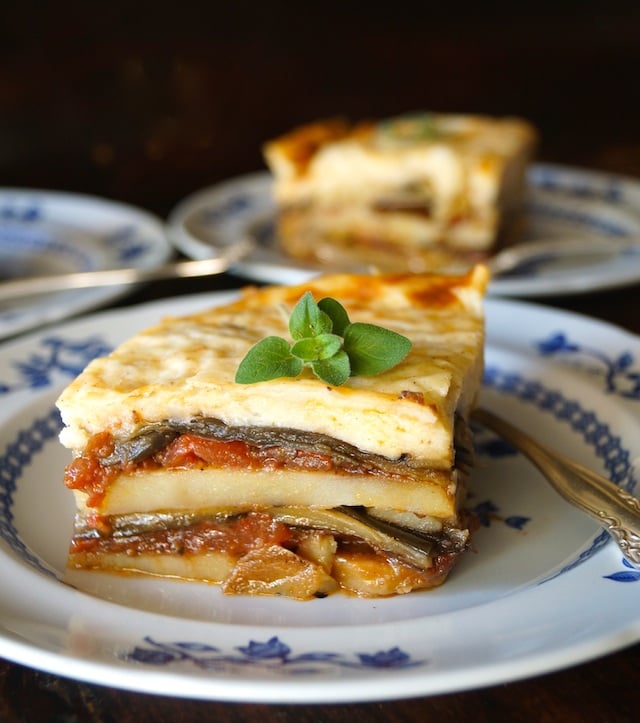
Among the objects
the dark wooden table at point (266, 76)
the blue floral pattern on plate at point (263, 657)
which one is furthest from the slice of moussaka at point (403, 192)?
the blue floral pattern on plate at point (263, 657)

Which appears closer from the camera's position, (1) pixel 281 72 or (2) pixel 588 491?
(2) pixel 588 491

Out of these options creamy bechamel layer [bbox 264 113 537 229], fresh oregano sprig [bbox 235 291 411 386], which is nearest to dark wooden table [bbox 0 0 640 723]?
creamy bechamel layer [bbox 264 113 537 229]

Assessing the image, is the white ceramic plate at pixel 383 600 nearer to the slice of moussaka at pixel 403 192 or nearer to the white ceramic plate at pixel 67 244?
the white ceramic plate at pixel 67 244

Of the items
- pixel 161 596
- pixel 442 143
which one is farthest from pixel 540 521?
pixel 442 143

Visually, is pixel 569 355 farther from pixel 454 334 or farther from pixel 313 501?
pixel 313 501

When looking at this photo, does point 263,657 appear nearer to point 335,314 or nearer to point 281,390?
point 281,390

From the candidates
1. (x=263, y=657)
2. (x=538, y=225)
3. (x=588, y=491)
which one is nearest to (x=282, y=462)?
(x=263, y=657)

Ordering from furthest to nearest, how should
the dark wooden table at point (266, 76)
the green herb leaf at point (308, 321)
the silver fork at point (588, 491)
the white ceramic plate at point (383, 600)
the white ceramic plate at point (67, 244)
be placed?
1. the dark wooden table at point (266, 76)
2. the white ceramic plate at point (67, 244)
3. the green herb leaf at point (308, 321)
4. the silver fork at point (588, 491)
5. the white ceramic plate at point (383, 600)

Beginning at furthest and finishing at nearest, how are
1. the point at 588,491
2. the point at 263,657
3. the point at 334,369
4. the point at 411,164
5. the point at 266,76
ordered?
the point at 266,76 → the point at 411,164 → the point at 588,491 → the point at 334,369 → the point at 263,657
